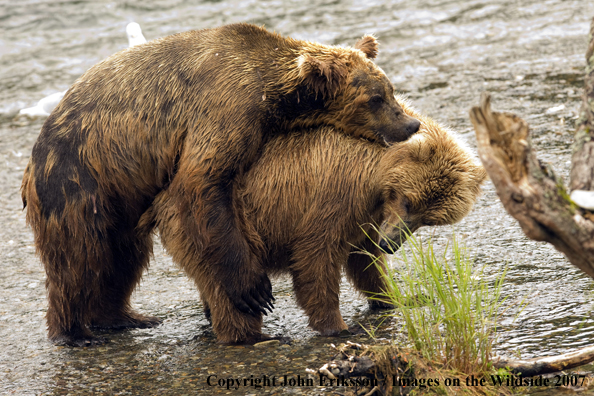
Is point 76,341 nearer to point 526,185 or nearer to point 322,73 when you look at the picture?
point 322,73

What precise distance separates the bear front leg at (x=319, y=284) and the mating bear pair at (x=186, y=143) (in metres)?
0.26

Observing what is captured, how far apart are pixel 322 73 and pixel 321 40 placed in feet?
27.8

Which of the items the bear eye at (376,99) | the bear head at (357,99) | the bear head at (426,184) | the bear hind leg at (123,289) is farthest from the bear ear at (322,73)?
the bear hind leg at (123,289)

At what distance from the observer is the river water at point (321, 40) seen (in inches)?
192

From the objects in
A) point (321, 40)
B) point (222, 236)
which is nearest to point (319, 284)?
point (222, 236)

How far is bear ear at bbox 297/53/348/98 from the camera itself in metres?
5.27

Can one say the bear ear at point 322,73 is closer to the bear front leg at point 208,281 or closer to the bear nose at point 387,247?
the bear nose at point 387,247

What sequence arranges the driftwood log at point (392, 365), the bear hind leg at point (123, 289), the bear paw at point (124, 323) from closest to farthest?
the driftwood log at point (392, 365)
the bear hind leg at point (123, 289)
the bear paw at point (124, 323)

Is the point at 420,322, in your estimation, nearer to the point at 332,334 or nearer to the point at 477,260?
the point at 332,334

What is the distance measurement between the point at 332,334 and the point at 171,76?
7.26 ft

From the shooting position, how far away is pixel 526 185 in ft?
10.9

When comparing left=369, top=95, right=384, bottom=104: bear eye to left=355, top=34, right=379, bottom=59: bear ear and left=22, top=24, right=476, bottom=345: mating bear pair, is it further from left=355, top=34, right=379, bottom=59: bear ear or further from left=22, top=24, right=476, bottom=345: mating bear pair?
left=355, top=34, right=379, bottom=59: bear ear

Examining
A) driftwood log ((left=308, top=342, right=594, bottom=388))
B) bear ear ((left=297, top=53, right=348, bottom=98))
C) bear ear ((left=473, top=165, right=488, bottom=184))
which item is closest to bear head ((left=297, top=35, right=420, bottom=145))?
bear ear ((left=297, top=53, right=348, bottom=98))

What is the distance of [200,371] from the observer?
15.8 ft
